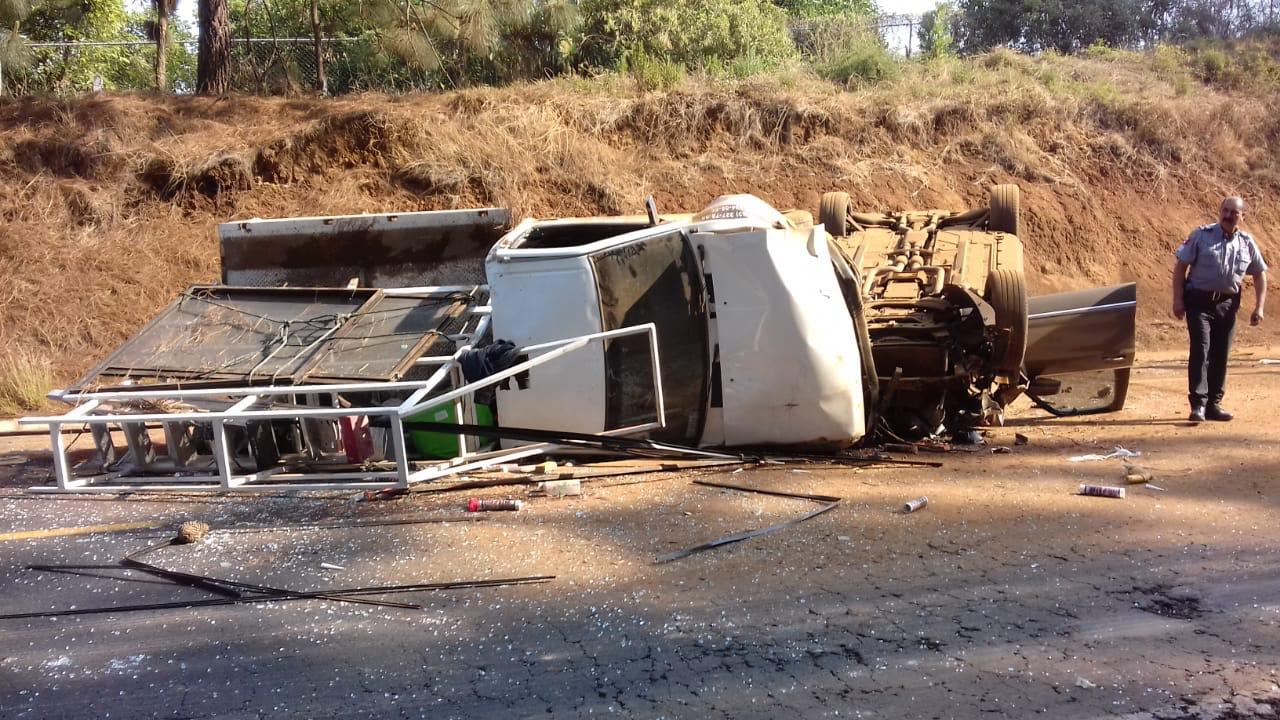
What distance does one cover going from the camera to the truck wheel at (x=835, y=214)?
369 inches

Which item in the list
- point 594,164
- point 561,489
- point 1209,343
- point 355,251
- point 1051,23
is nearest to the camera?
point 561,489

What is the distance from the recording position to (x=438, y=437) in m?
6.41

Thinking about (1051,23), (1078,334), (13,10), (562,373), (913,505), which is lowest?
(913,505)

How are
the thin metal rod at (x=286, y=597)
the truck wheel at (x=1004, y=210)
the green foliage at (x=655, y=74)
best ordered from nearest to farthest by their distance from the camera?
the thin metal rod at (x=286, y=597), the truck wheel at (x=1004, y=210), the green foliage at (x=655, y=74)

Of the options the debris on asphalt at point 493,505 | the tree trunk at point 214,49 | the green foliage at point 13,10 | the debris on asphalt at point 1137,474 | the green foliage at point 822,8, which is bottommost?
the debris on asphalt at point 1137,474

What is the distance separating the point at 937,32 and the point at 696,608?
19944mm

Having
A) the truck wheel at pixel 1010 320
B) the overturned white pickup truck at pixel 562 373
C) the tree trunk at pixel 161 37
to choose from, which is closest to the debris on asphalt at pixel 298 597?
the overturned white pickup truck at pixel 562 373

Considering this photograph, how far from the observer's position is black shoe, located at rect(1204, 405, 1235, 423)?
7849 mm

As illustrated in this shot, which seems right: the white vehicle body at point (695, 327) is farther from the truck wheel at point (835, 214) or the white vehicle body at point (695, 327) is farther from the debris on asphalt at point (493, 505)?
the truck wheel at point (835, 214)

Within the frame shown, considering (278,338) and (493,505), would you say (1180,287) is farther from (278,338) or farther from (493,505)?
(278,338)

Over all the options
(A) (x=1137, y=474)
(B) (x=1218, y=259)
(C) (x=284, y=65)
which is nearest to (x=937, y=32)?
(C) (x=284, y=65)

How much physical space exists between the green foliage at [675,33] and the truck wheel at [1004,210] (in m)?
10.1

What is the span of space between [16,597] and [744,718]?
359 cm

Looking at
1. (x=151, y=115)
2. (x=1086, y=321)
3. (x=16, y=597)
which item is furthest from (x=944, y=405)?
(x=151, y=115)
